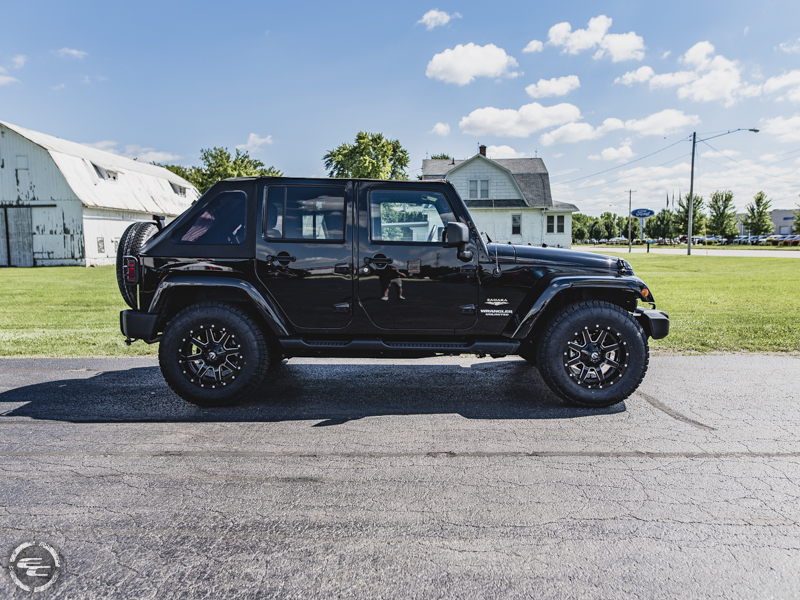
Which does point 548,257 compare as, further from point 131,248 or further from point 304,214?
point 131,248

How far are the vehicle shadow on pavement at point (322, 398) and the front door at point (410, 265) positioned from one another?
28.0 inches

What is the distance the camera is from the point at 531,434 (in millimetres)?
3775

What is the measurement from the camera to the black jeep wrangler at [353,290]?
437cm

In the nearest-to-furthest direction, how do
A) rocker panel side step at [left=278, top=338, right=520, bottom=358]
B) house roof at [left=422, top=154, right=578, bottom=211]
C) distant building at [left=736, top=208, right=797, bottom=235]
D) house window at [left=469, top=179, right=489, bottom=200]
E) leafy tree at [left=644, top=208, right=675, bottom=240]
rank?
1. rocker panel side step at [left=278, top=338, right=520, bottom=358]
2. house roof at [left=422, top=154, right=578, bottom=211]
3. house window at [left=469, top=179, right=489, bottom=200]
4. leafy tree at [left=644, top=208, right=675, bottom=240]
5. distant building at [left=736, top=208, right=797, bottom=235]

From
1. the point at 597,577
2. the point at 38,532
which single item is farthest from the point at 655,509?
the point at 38,532

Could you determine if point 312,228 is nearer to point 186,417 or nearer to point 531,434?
point 186,417

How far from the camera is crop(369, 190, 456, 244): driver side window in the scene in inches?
174

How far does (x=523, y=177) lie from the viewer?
1592 inches

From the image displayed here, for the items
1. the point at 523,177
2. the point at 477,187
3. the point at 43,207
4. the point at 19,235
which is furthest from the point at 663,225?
the point at 19,235

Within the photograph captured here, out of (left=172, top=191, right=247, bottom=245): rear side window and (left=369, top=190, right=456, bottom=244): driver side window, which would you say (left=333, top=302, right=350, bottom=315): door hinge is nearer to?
(left=369, top=190, right=456, bottom=244): driver side window

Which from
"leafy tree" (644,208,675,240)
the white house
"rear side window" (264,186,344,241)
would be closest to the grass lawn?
"rear side window" (264,186,344,241)

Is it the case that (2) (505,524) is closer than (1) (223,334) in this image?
Yes

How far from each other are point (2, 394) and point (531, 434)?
4.70 m

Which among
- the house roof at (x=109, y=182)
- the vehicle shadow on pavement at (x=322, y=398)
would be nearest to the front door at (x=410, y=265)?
the vehicle shadow on pavement at (x=322, y=398)
